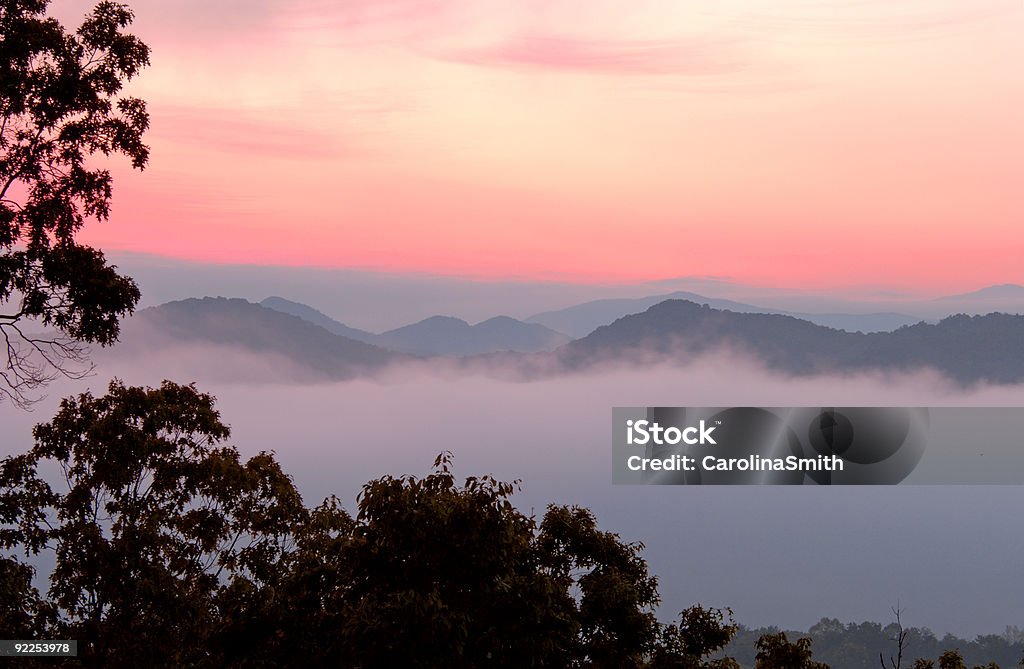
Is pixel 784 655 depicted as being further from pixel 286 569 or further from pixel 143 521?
pixel 143 521

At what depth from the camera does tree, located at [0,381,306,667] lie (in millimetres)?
20438

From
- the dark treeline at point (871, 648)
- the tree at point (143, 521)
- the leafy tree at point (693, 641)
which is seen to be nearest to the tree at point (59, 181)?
the tree at point (143, 521)

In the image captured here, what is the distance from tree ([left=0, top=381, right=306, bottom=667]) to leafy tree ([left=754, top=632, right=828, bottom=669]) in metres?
9.69

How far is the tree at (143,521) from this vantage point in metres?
20.4

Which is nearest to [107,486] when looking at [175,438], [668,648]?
[175,438]

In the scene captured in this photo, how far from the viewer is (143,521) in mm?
21094

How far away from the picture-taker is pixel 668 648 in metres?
20.0

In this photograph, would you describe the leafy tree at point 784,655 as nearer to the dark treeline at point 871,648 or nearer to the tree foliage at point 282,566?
the tree foliage at point 282,566

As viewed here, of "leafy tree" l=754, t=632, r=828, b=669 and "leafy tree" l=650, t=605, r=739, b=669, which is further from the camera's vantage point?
"leafy tree" l=754, t=632, r=828, b=669

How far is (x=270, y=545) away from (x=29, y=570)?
14.9 ft

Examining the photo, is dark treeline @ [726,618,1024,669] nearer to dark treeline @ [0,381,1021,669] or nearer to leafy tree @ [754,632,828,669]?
leafy tree @ [754,632,828,669]

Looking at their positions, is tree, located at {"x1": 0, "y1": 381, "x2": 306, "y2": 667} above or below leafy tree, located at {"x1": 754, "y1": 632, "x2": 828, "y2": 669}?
above

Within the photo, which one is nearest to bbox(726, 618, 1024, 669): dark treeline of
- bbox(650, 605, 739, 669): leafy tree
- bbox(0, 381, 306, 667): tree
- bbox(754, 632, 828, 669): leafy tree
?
bbox(754, 632, 828, 669): leafy tree

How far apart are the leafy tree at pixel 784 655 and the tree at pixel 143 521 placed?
9689 millimetres
